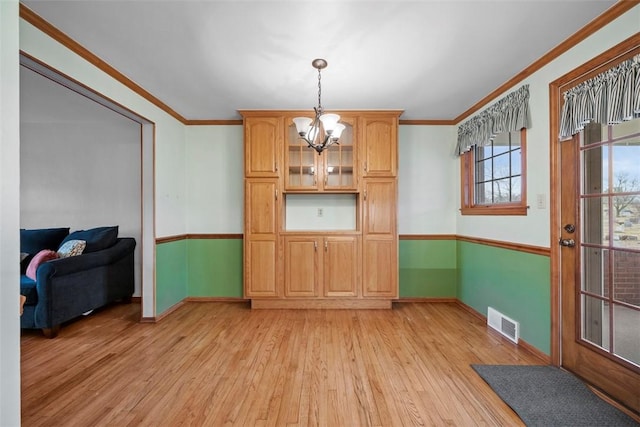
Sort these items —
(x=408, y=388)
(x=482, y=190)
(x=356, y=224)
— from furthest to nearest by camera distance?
(x=356, y=224) < (x=482, y=190) < (x=408, y=388)

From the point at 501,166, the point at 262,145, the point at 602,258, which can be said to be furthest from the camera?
the point at 262,145

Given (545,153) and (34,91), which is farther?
(34,91)

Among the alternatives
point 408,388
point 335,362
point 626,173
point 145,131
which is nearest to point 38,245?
point 145,131

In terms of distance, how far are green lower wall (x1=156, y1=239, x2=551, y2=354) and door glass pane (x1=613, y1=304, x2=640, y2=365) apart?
2.75 feet

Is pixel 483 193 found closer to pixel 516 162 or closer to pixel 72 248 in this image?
pixel 516 162

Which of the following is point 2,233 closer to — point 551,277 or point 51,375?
point 51,375

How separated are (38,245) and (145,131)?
2.16 m

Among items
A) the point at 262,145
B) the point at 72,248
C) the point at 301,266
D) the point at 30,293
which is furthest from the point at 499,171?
the point at 30,293

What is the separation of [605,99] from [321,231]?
8.85ft

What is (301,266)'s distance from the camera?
363 centimetres

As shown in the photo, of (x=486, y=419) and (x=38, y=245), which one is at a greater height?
(x=38, y=245)

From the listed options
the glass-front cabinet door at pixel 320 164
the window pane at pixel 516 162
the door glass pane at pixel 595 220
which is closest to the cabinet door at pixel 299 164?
the glass-front cabinet door at pixel 320 164

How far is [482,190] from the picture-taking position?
354 cm

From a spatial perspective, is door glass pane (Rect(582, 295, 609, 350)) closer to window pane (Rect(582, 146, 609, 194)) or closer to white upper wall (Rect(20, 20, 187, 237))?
window pane (Rect(582, 146, 609, 194))
